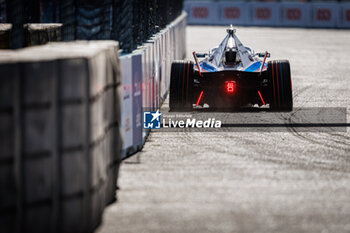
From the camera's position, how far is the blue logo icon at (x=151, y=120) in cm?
1255

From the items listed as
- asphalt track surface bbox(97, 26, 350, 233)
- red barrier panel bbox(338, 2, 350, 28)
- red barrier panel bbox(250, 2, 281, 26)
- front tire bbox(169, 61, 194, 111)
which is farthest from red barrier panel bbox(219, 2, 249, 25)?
front tire bbox(169, 61, 194, 111)

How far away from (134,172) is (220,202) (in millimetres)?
1887

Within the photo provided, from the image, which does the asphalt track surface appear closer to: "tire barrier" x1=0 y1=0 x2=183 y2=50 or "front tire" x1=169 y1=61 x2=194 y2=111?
"front tire" x1=169 y1=61 x2=194 y2=111

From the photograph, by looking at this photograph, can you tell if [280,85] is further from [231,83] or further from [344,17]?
[344,17]

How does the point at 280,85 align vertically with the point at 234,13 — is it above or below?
below

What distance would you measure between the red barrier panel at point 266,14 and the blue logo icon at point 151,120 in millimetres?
36812

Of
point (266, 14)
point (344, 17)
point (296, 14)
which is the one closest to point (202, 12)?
point (266, 14)

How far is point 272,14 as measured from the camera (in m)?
49.5

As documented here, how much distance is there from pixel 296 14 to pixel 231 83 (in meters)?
35.6

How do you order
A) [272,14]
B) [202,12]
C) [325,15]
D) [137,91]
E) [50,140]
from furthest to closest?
1. [202,12]
2. [272,14]
3. [325,15]
4. [137,91]
5. [50,140]

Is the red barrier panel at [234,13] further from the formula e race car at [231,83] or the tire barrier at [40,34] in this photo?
the formula e race car at [231,83]

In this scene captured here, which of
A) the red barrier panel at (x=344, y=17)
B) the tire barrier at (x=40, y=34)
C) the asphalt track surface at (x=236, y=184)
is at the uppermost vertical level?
the tire barrier at (x=40, y=34)

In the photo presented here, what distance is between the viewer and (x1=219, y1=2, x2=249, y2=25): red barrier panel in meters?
50.2

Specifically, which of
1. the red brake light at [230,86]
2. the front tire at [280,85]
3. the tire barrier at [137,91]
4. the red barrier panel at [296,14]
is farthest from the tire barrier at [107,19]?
the red barrier panel at [296,14]
